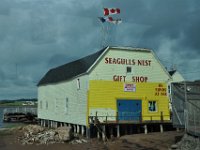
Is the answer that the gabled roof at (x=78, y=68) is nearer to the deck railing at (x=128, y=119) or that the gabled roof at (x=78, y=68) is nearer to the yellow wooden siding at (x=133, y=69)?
the yellow wooden siding at (x=133, y=69)

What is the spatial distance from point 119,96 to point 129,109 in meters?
1.52

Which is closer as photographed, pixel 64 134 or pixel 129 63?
pixel 64 134

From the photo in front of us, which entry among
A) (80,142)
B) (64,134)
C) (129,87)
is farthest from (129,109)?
(64,134)

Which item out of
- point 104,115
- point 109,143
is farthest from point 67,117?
point 109,143

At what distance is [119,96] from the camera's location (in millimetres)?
35469

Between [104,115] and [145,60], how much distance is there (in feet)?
22.0

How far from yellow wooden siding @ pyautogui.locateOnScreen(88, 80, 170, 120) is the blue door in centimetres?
37

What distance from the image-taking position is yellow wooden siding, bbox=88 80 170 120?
3472 centimetres

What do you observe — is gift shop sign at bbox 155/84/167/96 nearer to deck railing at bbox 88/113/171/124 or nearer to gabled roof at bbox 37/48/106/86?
deck railing at bbox 88/113/171/124

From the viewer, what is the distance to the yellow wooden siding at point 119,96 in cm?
3472

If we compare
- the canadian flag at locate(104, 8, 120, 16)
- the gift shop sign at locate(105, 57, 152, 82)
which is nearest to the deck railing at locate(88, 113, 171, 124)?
the gift shop sign at locate(105, 57, 152, 82)

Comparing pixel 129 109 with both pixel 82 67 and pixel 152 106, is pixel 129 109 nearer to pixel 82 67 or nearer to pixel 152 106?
pixel 152 106

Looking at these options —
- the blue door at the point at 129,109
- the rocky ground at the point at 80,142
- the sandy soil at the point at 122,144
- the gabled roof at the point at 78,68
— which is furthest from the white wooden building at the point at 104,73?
the sandy soil at the point at 122,144

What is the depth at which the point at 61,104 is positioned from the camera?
42.0m
